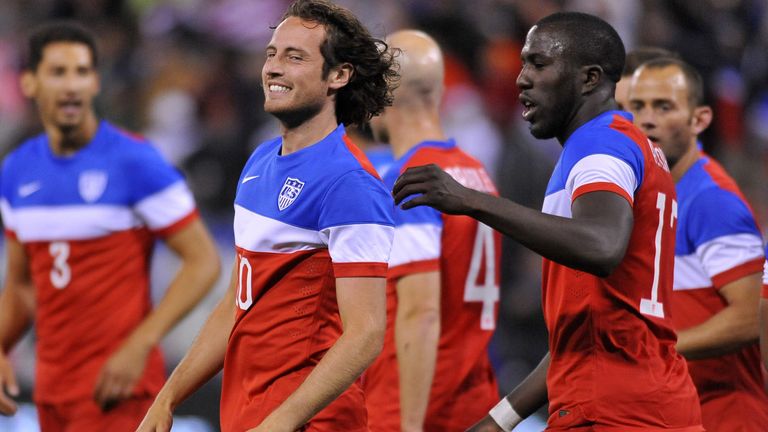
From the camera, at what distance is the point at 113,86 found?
12.3m

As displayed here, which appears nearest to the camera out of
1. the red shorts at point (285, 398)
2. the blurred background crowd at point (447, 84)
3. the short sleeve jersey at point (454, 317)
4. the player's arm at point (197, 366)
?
the red shorts at point (285, 398)

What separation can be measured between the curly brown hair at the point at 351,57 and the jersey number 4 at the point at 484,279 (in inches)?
54.9

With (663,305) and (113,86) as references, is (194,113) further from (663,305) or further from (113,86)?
(663,305)

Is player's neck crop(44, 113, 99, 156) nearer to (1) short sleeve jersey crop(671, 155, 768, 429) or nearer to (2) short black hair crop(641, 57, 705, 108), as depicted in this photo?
(2) short black hair crop(641, 57, 705, 108)

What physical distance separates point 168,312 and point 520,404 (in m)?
2.22

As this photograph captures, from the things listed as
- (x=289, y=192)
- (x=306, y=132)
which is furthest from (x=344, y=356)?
(x=306, y=132)

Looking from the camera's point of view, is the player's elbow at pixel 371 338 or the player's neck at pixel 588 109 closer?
the player's elbow at pixel 371 338

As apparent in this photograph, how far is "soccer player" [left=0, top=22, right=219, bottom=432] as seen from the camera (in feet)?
19.9

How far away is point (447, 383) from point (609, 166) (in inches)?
81.7

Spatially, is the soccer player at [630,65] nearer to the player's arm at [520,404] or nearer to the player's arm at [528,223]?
the player's arm at [520,404]

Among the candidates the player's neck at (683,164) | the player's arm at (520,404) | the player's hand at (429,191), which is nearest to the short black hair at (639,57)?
the player's neck at (683,164)

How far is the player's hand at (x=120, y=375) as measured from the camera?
5945mm

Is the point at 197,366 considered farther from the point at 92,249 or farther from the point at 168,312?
the point at 92,249

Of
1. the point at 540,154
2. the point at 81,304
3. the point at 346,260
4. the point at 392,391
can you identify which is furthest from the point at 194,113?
the point at 346,260
